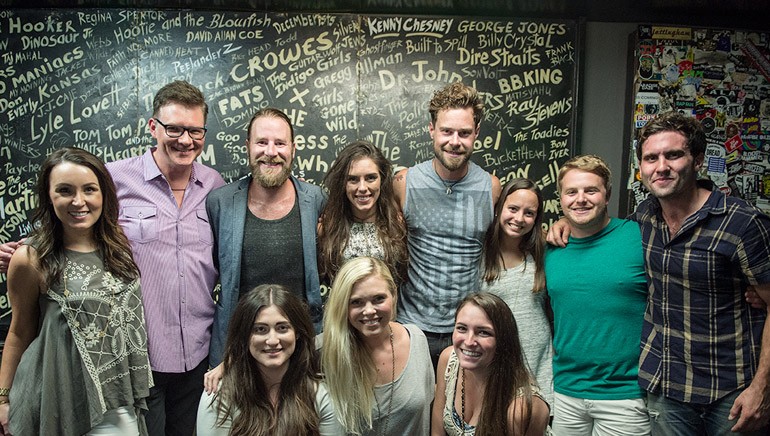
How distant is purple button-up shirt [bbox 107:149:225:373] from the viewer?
2.22m

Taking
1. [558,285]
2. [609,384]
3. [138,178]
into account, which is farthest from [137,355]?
[609,384]

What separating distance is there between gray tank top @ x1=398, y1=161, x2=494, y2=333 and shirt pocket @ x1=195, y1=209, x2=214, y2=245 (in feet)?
2.86

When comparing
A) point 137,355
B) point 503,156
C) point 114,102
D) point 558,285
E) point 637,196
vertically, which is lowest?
point 137,355

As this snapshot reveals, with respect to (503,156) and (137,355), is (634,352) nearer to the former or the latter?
(503,156)

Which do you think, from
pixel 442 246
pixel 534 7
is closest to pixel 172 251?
pixel 442 246

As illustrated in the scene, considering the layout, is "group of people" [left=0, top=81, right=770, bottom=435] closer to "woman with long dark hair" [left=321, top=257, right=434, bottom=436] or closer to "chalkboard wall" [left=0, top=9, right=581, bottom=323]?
"woman with long dark hair" [left=321, top=257, right=434, bottom=436]

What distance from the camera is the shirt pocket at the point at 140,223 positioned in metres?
2.22

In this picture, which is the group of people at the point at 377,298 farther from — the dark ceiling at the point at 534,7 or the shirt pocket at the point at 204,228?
the dark ceiling at the point at 534,7

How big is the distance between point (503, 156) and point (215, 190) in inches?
71.2

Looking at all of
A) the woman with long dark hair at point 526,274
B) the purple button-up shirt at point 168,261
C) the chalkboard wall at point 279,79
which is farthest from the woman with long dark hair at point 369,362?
the chalkboard wall at point 279,79

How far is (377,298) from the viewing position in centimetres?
204

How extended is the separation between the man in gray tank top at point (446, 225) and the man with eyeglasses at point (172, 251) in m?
0.90

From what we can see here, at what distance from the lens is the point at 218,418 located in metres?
1.96

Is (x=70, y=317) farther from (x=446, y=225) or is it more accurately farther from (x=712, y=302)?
(x=712, y=302)
